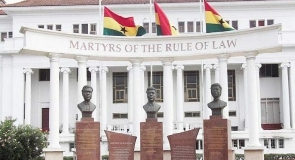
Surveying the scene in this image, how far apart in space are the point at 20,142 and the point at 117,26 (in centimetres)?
864

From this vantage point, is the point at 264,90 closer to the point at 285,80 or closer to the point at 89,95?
the point at 285,80

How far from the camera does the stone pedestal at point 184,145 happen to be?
23094mm

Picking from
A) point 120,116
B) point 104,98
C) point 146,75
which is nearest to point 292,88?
point 146,75

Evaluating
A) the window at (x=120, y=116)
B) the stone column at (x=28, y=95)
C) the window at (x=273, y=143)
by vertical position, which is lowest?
the window at (x=273, y=143)

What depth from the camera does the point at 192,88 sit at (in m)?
54.5

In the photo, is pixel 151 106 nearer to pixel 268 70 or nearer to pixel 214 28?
pixel 214 28

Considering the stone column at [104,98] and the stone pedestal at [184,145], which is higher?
the stone column at [104,98]

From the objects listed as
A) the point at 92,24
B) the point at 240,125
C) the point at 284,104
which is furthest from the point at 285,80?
the point at 92,24

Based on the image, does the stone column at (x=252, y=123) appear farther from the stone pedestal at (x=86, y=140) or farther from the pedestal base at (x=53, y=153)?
the pedestal base at (x=53, y=153)

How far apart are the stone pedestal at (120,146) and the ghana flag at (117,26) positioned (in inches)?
332

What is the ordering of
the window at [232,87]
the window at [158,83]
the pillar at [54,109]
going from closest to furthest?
the pillar at [54,109], the window at [158,83], the window at [232,87]

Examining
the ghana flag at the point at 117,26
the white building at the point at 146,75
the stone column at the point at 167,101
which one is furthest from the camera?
the white building at the point at 146,75

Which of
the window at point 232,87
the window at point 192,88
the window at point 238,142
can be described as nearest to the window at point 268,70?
the window at point 232,87

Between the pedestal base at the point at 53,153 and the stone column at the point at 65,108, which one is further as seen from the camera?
the stone column at the point at 65,108
